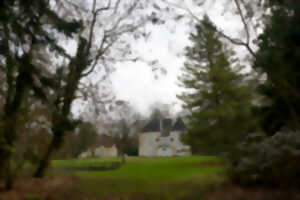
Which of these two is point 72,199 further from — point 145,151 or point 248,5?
point 145,151

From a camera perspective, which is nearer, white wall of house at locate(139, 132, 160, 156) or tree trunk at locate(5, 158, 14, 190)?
tree trunk at locate(5, 158, 14, 190)

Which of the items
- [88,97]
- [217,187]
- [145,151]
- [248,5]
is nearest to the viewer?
[217,187]

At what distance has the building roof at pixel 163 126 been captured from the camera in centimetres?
5240

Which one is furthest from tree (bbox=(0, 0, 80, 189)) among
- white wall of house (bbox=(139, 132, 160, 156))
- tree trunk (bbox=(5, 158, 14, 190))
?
white wall of house (bbox=(139, 132, 160, 156))

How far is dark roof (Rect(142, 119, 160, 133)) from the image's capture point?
5344 centimetres

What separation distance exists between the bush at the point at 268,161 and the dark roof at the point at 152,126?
44.0m

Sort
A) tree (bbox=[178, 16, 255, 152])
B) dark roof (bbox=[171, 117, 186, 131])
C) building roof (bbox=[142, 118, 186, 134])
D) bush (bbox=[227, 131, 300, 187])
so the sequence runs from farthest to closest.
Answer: building roof (bbox=[142, 118, 186, 134]) → dark roof (bbox=[171, 117, 186, 131]) → tree (bbox=[178, 16, 255, 152]) → bush (bbox=[227, 131, 300, 187])

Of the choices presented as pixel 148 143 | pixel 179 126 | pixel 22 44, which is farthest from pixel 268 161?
pixel 148 143

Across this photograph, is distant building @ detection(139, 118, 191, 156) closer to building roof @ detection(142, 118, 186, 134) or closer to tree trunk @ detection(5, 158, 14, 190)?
building roof @ detection(142, 118, 186, 134)

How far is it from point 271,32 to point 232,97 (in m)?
14.4

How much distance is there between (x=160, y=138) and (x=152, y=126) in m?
3.99

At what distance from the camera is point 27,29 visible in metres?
7.45

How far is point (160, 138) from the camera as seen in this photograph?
168ft

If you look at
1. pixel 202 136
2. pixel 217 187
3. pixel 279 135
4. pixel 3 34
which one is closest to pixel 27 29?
pixel 3 34
